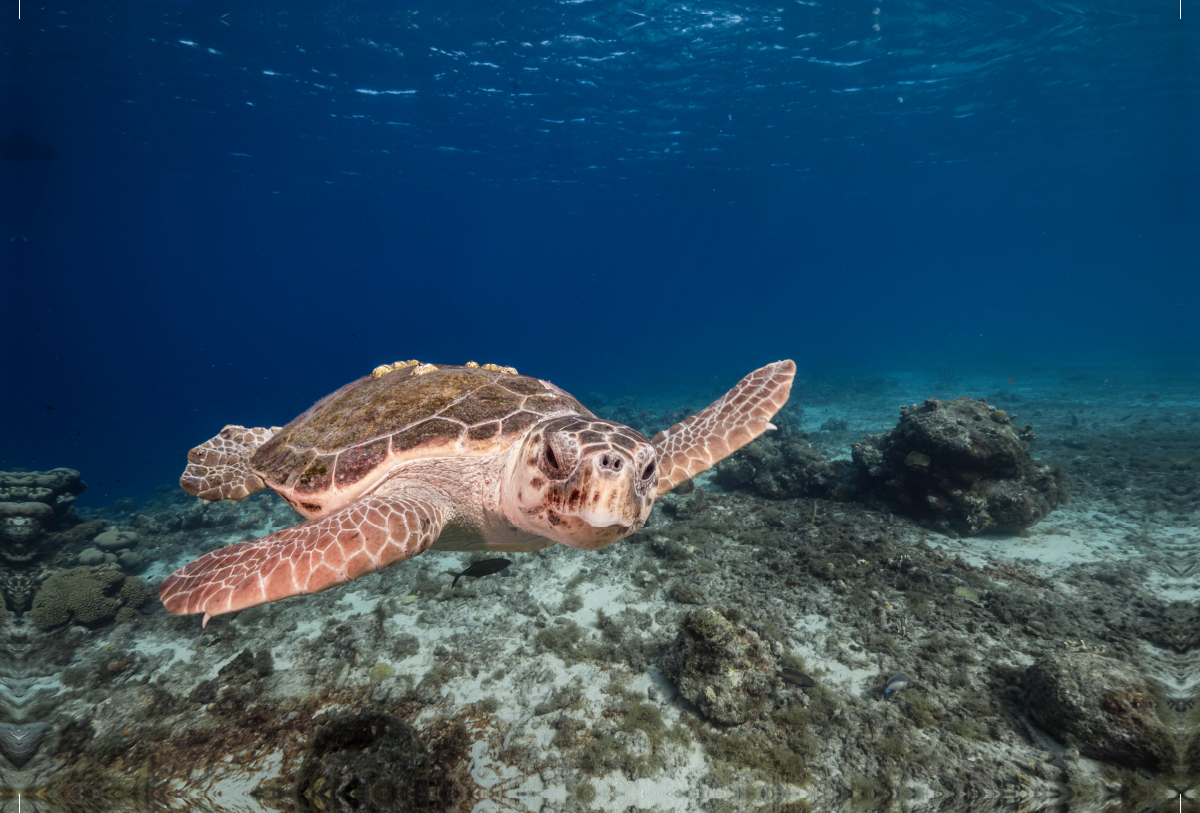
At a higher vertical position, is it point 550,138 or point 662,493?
point 550,138

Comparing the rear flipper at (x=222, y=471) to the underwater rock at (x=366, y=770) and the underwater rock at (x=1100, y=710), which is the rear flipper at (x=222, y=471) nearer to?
the underwater rock at (x=366, y=770)

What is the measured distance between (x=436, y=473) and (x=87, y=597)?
5769mm

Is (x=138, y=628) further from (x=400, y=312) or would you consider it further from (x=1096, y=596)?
(x=400, y=312)

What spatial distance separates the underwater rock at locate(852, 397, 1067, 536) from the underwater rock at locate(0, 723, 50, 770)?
8.67 m

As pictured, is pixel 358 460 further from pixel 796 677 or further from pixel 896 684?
pixel 896 684

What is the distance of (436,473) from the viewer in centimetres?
280

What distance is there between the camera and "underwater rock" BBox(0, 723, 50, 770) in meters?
2.60

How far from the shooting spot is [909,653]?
3412 mm

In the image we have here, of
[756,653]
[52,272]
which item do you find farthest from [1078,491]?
[52,272]

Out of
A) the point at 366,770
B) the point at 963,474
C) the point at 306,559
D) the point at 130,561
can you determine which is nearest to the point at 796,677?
the point at 366,770

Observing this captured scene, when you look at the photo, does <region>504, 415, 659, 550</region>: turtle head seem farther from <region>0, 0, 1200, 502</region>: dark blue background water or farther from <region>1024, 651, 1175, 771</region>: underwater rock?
<region>0, 0, 1200, 502</region>: dark blue background water

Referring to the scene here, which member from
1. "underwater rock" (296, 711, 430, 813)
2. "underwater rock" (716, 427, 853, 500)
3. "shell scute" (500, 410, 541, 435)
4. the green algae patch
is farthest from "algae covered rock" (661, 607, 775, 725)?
"underwater rock" (716, 427, 853, 500)

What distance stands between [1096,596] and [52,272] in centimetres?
7739

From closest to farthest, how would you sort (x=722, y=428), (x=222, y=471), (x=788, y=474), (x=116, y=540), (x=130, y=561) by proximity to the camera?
1. (x=722, y=428)
2. (x=222, y=471)
3. (x=130, y=561)
4. (x=788, y=474)
5. (x=116, y=540)
